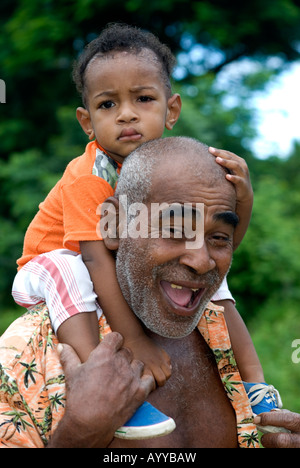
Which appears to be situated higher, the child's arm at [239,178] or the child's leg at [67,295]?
the child's arm at [239,178]

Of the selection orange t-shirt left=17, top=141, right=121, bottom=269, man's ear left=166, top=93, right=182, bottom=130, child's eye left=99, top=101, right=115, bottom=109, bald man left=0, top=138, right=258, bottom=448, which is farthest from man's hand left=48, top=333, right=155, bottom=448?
man's ear left=166, top=93, right=182, bottom=130

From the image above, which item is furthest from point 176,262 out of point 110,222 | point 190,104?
point 190,104

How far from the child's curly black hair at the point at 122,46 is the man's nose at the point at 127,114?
0.23 meters

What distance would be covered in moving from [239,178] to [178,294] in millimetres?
459

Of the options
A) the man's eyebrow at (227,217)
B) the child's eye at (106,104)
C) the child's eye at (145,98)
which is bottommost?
the man's eyebrow at (227,217)

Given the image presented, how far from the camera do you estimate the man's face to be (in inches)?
73.7

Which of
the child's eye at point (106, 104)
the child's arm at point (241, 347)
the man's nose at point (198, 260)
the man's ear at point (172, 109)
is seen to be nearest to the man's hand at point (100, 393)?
the man's nose at point (198, 260)

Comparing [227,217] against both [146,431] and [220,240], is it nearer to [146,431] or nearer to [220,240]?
[220,240]

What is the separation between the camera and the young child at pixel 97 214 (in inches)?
74.9

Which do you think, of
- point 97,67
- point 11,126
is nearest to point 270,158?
point 11,126

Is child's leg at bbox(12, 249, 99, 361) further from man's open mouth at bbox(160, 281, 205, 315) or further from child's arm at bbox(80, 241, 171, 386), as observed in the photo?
man's open mouth at bbox(160, 281, 205, 315)

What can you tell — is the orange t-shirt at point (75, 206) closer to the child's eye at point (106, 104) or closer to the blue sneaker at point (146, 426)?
the child's eye at point (106, 104)

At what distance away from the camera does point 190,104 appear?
24.1 ft
